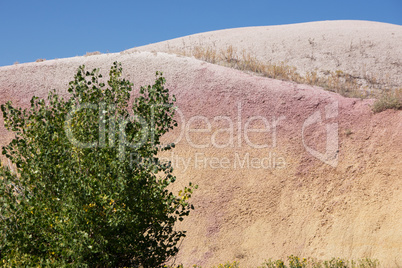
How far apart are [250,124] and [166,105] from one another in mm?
7518

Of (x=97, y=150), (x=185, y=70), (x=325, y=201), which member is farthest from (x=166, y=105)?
(x=185, y=70)

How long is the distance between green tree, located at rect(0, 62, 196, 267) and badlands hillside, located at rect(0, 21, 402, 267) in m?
5.23

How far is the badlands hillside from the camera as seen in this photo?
37.7ft

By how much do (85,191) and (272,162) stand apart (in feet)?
26.4

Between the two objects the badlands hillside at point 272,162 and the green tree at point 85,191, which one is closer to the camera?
the green tree at point 85,191

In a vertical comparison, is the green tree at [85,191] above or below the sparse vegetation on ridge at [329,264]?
above

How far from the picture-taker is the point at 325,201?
12.2 metres

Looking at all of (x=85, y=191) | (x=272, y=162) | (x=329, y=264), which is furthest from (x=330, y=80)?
(x=85, y=191)

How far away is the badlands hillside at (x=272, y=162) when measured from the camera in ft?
37.7

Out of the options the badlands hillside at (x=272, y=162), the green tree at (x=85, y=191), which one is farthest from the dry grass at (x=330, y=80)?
the green tree at (x=85, y=191)

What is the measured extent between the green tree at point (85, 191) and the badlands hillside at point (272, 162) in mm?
5235

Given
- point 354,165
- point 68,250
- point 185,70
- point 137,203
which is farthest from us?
point 185,70

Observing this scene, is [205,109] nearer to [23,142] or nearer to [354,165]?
[354,165]

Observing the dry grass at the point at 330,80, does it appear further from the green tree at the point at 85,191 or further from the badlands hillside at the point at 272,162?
the green tree at the point at 85,191
